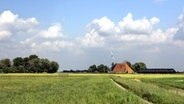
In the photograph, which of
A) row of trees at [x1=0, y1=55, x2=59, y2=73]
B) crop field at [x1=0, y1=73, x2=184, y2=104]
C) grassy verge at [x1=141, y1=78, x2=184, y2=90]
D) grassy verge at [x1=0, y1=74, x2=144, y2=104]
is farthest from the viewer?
row of trees at [x1=0, y1=55, x2=59, y2=73]

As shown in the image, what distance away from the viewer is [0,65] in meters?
180

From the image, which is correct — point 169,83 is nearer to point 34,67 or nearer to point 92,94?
point 92,94

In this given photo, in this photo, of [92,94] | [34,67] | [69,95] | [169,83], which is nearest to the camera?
[69,95]

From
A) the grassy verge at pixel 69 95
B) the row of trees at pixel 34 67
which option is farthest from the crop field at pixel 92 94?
the row of trees at pixel 34 67

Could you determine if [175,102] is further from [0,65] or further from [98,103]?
[0,65]

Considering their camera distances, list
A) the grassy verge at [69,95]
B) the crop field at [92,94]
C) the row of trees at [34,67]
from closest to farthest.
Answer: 1. the grassy verge at [69,95]
2. the crop field at [92,94]
3. the row of trees at [34,67]

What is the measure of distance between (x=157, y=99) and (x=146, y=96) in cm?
425

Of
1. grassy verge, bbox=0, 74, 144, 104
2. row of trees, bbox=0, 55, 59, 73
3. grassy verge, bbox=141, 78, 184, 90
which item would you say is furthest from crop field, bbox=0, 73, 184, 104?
row of trees, bbox=0, 55, 59, 73

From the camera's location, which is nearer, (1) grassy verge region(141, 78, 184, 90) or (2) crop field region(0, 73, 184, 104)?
(2) crop field region(0, 73, 184, 104)

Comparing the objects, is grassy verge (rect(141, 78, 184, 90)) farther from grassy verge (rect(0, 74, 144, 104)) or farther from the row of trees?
the row of trees

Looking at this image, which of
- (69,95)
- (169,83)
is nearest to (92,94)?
(69,95)

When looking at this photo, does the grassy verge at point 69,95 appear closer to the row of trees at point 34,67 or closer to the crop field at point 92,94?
the crop field at point 92,94

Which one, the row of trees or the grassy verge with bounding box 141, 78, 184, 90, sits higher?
the row of trees

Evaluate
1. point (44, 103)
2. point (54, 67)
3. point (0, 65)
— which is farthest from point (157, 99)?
point (0, 65)
